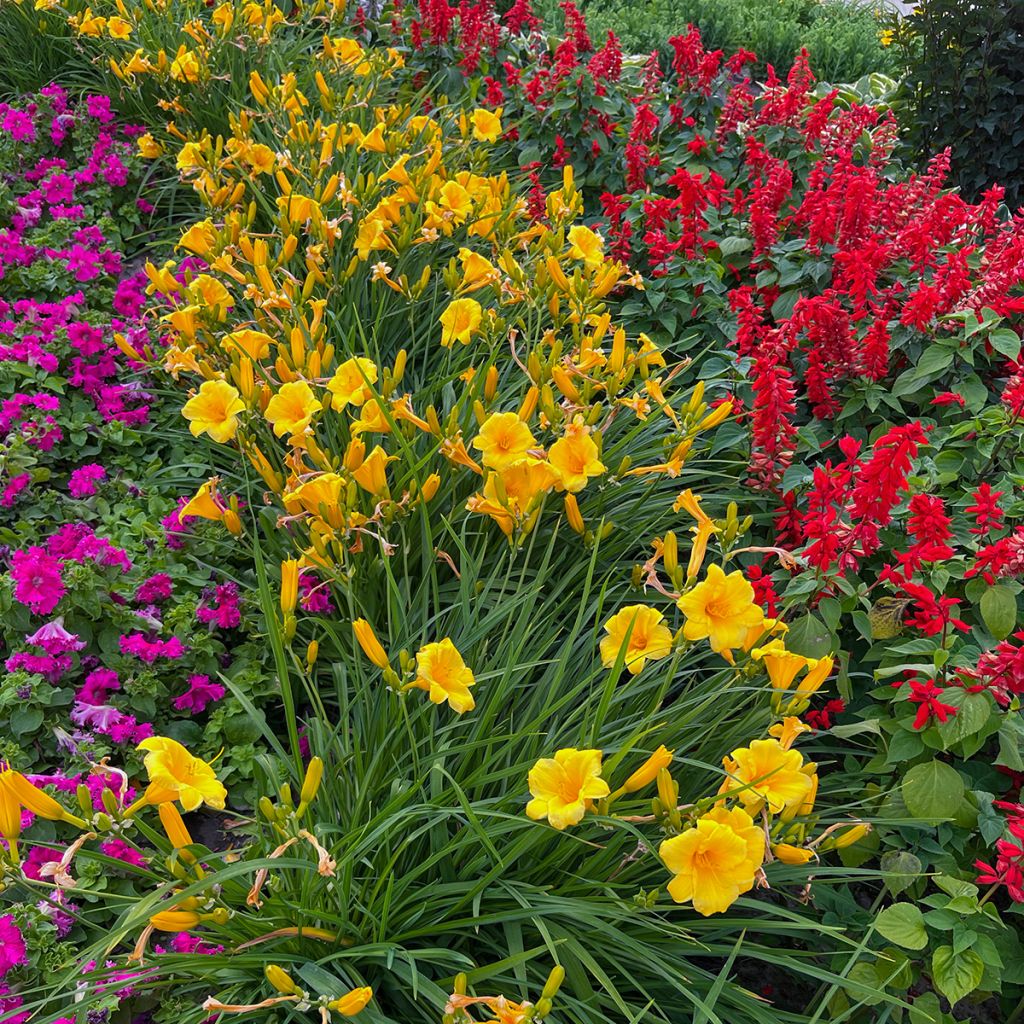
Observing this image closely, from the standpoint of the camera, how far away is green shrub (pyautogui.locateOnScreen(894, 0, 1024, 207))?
4.04 meters

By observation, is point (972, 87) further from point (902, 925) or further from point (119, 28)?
point (902, 925)

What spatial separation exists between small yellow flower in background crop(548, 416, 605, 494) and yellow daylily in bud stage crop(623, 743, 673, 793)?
0.68 meters

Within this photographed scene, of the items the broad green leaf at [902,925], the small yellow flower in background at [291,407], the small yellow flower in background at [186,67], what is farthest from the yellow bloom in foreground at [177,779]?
the small yellow flower in background at [186,67]

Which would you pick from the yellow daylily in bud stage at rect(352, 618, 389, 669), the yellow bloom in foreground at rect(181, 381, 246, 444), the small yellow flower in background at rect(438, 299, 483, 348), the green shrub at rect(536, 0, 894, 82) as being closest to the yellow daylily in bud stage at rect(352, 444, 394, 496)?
the yellow bloom in foreground at rect(181, 381, 246, 444)

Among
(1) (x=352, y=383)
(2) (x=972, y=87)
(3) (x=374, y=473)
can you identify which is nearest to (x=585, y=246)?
(1) (x=352, y=383)

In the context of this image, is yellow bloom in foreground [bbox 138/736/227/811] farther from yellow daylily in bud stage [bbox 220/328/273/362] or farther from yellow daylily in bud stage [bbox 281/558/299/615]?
yellow daylily in bud stage [bbox 220/328/273/362]

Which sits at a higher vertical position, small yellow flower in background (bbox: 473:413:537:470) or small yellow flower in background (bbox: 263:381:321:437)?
small yellow flower in background (bbox: 473:413:537:470)

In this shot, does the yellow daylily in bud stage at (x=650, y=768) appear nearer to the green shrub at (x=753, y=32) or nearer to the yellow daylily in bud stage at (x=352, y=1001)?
the yellow daylily in bud stage at (x=352, y=1001)

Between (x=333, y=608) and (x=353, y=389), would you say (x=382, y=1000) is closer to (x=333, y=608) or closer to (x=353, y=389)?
(x=333, y=608)

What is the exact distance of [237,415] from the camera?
2322 mm

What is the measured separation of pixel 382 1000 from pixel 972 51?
4.26m

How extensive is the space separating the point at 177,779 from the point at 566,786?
0.58 meters

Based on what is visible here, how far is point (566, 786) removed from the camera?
1479 mm

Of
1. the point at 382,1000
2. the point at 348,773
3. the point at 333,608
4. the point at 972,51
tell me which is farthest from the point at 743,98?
the point at 382,1000
